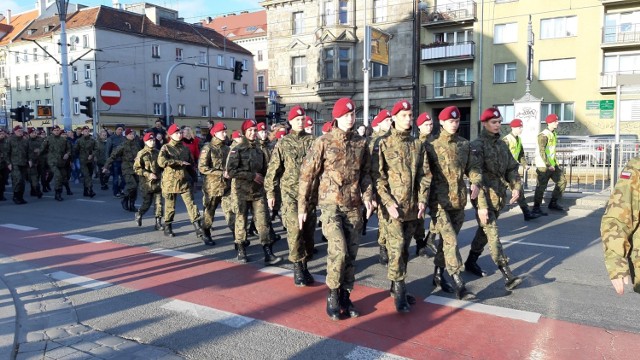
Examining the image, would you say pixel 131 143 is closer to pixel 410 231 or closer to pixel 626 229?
pixel 410 231

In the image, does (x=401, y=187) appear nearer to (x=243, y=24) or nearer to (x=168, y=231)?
(x=168, y=231)

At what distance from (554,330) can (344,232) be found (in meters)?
1.98

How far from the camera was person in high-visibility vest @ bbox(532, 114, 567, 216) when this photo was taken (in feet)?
33.4

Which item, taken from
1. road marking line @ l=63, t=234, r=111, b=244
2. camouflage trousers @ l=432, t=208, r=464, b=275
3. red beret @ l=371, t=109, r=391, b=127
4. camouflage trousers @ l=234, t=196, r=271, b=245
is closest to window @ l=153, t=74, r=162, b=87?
road marking line @ l=63, t=234, r=111, b=244

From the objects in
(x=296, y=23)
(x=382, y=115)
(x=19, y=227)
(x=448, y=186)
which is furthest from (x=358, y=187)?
(x=296, y=23)

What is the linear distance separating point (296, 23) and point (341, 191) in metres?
37.9

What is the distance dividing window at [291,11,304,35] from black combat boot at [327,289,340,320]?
3783 cm

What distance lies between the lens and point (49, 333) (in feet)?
15.3

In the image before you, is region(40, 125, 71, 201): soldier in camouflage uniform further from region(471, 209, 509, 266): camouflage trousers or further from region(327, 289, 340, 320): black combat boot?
region(471, 209, 509, 266): camouflage trousers

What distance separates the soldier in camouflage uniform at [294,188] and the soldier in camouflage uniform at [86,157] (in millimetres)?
10305

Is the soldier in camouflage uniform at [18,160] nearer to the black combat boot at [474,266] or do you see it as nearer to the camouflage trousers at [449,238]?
the black combat boot at [474,266]

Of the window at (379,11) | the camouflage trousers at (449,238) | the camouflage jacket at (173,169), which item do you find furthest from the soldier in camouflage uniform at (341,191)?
the window at (379,11)

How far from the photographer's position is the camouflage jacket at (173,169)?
8.75 meters

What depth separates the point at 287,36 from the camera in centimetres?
4128
